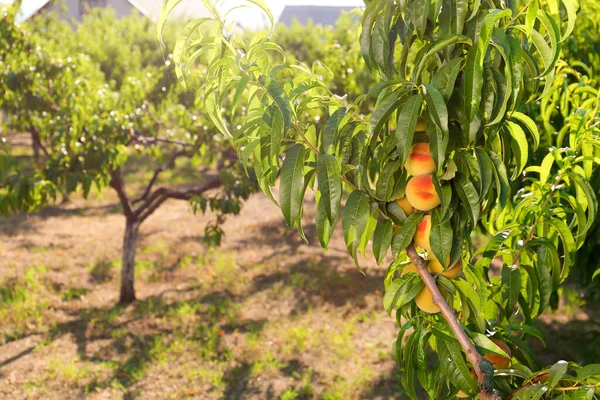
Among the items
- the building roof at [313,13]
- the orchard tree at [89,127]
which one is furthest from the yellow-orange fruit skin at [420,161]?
the building roof at [313,13]

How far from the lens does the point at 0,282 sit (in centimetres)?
601

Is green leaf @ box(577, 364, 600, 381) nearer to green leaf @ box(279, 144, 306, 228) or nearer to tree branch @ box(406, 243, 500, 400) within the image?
tree branch @ box(406, 243, 500, 400)

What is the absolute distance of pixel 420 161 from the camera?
3.44 ft

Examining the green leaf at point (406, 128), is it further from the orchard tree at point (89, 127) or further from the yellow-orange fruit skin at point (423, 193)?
the orchard tree at point (89, 127)

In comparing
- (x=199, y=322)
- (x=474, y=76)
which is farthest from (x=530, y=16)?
(x=199, y=322)

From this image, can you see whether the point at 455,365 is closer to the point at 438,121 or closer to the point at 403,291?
the point at 403,291

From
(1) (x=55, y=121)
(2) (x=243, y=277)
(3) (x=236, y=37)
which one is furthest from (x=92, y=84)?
(3) (x=236, y=37)

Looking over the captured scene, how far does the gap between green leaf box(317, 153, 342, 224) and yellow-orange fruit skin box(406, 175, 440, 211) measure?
15cm

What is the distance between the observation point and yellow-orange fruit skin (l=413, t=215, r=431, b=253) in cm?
108

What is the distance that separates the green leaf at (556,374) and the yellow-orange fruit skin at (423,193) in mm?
356

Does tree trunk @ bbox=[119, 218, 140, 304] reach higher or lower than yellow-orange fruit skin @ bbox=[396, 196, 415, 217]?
lower

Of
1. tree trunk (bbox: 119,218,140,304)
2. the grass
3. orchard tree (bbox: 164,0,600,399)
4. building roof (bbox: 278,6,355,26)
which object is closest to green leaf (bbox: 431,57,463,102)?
orchard tree (bbox: 164,0,600,399)

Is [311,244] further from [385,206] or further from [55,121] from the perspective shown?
[385,206]

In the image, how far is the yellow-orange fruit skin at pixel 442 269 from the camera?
1.12m
